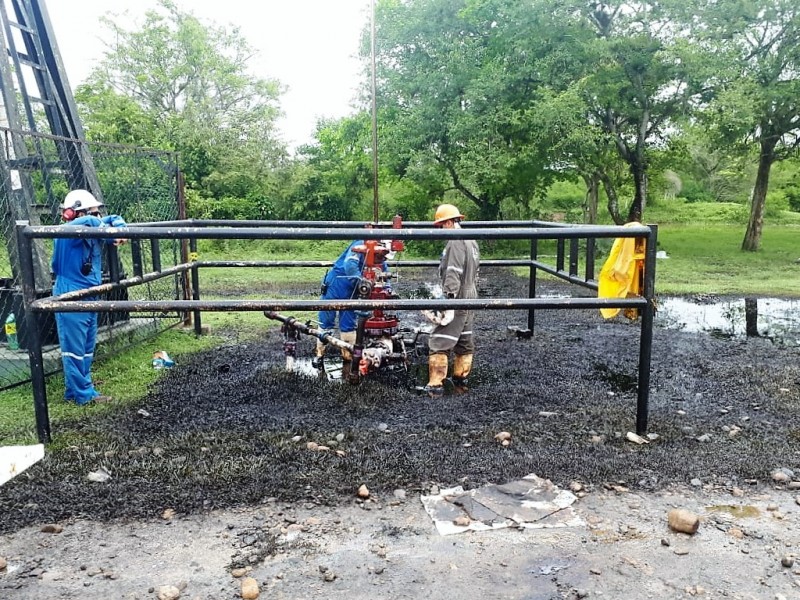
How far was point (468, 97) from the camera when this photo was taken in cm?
1784

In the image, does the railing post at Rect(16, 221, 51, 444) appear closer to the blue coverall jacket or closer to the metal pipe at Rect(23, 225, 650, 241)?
the metal pipe at Rect(23, 225, 650, 241)

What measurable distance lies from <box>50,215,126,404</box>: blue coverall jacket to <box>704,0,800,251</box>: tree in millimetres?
14706

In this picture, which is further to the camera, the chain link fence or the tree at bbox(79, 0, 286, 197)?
the tree at bbox(79, 0, 286, 197)

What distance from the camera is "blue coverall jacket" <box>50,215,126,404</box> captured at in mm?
4801

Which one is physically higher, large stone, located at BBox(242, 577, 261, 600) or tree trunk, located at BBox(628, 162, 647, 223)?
tree trunk, located at BBox(628, 162, 647, 223)

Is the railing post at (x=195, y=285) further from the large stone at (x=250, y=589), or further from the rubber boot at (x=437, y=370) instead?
the large stone at (x=250, y=589)

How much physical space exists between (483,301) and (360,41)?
19530 millimetres

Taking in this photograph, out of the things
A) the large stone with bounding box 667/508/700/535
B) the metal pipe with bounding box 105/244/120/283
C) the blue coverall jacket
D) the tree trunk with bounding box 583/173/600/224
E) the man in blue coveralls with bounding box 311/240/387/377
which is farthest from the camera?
the tree trunk with bounding box 583/173/600/224

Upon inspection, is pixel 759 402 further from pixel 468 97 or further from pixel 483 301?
pixel 468 97

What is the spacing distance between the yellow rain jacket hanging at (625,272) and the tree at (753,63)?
13147 millimetres

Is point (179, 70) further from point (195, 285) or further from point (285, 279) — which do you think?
point (195, 285)

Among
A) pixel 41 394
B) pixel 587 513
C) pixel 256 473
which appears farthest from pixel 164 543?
pixel 587 513

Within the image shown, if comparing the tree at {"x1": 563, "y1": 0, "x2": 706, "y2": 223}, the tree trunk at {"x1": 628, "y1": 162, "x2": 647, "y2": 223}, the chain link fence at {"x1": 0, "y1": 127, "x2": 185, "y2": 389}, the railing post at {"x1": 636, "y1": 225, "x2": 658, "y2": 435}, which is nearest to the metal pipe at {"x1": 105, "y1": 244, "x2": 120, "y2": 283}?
the chain link fence at {"x1": 0, "y1": 127, "x2": 185, "y2": 389}

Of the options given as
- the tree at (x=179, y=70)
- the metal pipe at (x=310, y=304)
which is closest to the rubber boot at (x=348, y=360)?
the metal pipe at (x=310, y=304)
